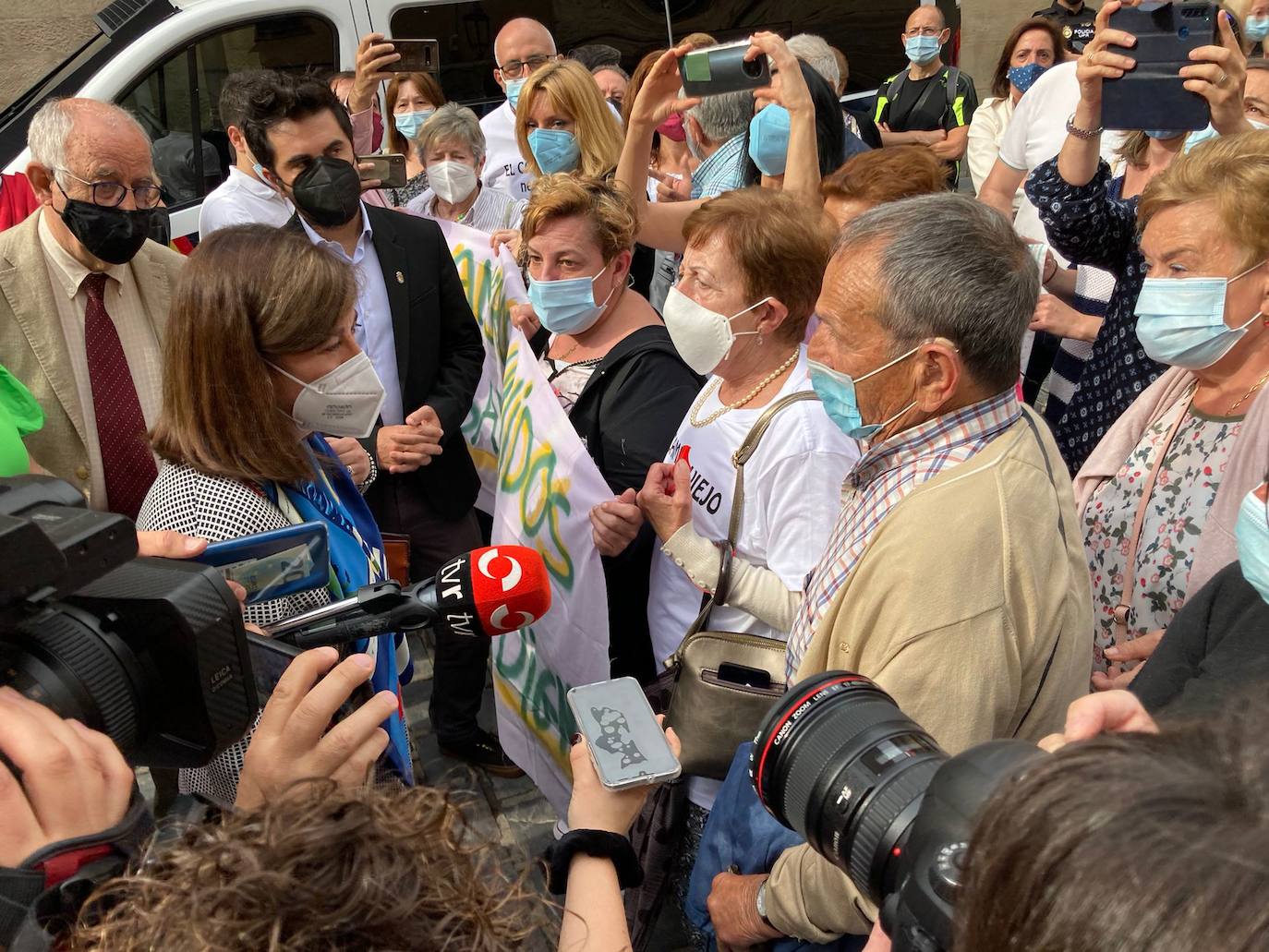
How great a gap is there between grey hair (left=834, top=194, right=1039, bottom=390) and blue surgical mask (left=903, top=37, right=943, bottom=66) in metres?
6.04

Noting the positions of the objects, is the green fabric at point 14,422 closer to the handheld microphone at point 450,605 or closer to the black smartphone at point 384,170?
the handheld microphone at point 450,605

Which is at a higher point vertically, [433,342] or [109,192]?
[109,192]

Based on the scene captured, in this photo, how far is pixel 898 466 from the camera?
174 centimetres

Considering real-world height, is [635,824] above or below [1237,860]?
below

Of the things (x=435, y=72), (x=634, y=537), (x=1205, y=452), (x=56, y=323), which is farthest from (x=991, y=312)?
(x=435, y=72)

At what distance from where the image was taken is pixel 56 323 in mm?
2729

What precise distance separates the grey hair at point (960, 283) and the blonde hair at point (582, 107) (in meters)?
2.65

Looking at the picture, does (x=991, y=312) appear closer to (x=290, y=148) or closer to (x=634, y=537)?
(x=634, y=537)

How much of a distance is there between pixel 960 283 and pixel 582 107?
2932 mm

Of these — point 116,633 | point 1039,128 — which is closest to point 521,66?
point 1039,128

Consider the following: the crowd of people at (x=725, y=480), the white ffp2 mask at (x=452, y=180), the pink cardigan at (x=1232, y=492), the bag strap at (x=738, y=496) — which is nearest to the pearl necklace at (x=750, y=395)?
the crowd of people at (x=725, y=480)

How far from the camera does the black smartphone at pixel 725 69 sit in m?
3.27

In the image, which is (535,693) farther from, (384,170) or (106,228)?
(384,170)

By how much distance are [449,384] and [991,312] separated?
2063mm
